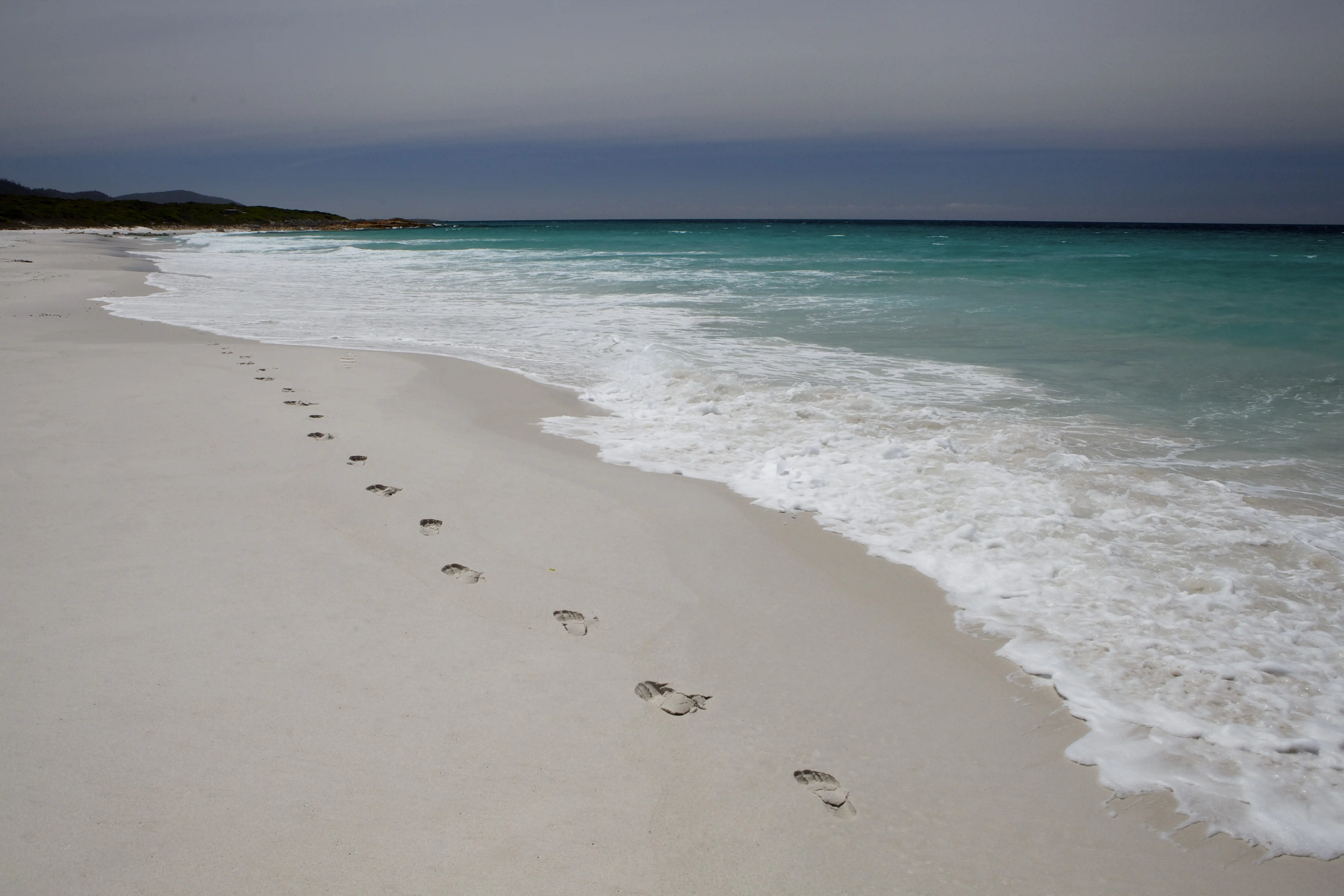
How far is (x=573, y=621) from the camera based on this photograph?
300 centimetres

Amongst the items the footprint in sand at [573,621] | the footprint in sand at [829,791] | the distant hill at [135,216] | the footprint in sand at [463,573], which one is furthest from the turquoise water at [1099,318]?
the distant hill at [135,216]

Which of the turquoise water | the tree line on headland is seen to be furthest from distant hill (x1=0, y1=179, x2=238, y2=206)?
the turquoise water

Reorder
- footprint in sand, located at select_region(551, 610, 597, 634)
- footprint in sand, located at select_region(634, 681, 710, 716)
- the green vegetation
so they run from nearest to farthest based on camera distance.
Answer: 1. footprint in sand, located at select_region(634, 681, 710, 716)
2. footprint in sand, located at select_region(551, 610, 597, 634)
3. the green vegetation

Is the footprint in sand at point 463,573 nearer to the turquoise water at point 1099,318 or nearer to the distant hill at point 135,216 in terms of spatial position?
the turquoise water at point 1099,318

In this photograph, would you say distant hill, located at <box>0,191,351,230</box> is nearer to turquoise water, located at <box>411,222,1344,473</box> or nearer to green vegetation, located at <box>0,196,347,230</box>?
green vegetation, located at <box>0,196,347,230</box>

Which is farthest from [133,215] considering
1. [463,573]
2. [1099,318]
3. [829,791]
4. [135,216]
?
[829,791]

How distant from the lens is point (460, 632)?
2.86m

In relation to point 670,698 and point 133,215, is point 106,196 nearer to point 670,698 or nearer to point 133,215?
point 133,215

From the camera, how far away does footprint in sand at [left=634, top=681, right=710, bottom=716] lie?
2.50m

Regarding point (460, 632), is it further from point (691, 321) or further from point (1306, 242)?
point (1306, 242)

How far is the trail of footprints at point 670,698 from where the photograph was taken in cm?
213

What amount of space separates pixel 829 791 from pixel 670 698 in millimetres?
633

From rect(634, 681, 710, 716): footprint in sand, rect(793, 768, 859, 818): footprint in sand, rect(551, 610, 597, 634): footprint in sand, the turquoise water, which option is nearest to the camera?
rect(793, 768, 859, 818): footprint in sand

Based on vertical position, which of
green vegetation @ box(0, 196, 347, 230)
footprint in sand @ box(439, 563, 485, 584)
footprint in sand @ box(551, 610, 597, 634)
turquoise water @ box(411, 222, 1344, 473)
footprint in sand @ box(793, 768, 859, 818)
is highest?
green vegetation @ box(0, 196, 347, 230)
